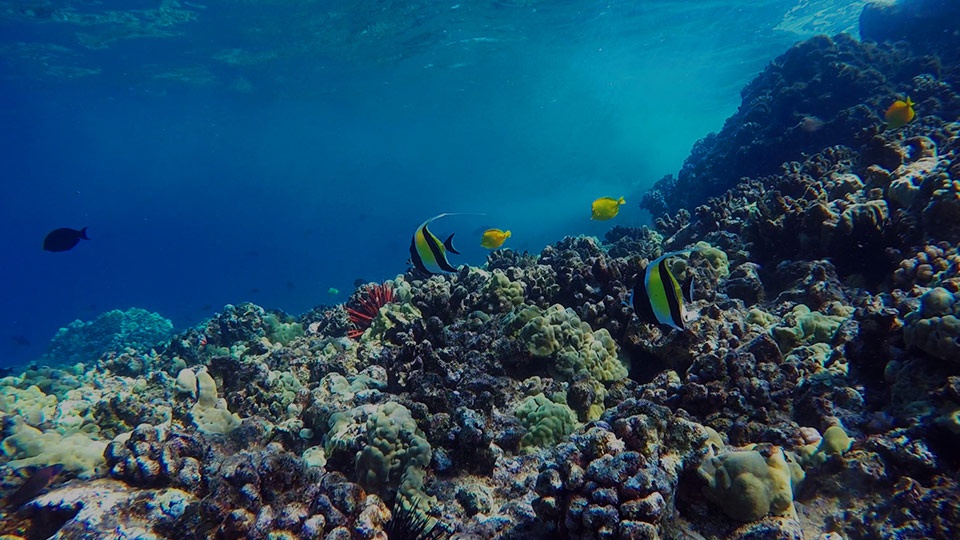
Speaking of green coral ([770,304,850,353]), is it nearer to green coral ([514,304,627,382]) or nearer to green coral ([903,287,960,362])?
green coral ([903,287,960,362])

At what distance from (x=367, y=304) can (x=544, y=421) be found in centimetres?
524

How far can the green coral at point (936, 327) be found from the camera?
2992mm

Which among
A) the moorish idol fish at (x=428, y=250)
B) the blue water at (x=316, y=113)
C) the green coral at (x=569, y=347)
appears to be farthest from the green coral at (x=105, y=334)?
the green coral at (x=569, y=347)

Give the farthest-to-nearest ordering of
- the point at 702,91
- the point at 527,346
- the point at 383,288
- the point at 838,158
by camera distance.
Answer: the point at 702,91, the point at 838,158, the point at 383,288, the point at 527,346

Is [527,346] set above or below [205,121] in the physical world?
below

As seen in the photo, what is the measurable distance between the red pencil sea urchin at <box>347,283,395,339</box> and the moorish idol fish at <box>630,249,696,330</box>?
18.8ft

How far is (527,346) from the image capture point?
4766mm

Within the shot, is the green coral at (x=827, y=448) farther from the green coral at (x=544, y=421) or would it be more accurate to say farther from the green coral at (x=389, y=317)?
the green coral at (x=389, y=317)

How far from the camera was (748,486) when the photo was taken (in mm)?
2309

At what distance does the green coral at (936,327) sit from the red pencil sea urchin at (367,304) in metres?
6.73

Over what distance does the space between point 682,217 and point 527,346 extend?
8893mm

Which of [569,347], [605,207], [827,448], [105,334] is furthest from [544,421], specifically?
[105,334]

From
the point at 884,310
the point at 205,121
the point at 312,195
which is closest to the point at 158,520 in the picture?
the point at 884,310

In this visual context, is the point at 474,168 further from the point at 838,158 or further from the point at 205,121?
the point at 838,158
